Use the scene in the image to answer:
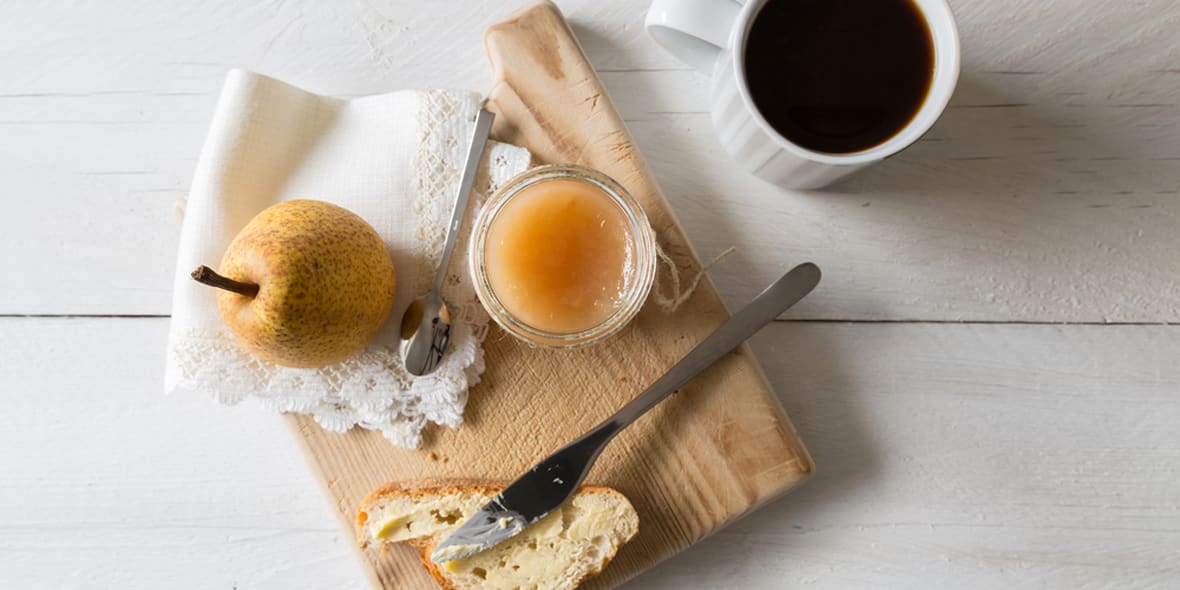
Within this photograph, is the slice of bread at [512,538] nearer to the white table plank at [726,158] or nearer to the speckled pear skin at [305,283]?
the speckled pear skin at [305,283]

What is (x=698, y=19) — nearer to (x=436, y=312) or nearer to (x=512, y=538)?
(x=436, y=312)

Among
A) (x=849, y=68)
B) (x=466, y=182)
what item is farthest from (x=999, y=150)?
(x=466, y=182)

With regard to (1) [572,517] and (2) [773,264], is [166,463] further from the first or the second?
(2) [773,264]

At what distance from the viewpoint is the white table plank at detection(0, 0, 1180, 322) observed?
1152 mm

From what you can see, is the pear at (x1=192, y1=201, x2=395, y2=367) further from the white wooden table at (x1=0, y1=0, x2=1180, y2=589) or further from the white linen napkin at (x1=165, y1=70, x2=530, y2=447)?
the white wooden table at (x1=0, y1=0, x2=1180, y2=589)

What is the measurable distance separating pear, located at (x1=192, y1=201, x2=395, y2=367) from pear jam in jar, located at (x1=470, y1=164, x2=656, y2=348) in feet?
0.51

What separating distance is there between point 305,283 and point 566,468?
1.38 feet

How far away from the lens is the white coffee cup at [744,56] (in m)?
0.92

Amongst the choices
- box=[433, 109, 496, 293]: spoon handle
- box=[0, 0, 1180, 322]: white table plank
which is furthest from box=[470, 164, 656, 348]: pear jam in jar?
box=[0, 0, 1180, 322]: white table plank

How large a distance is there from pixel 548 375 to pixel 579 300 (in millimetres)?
144

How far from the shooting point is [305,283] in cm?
90

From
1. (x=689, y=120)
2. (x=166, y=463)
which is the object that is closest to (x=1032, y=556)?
(x=689, y=120)

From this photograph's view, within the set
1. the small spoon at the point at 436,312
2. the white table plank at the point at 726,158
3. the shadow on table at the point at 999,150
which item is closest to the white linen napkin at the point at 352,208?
the small spoon at the point at 436,312

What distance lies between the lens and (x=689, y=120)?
117cm
